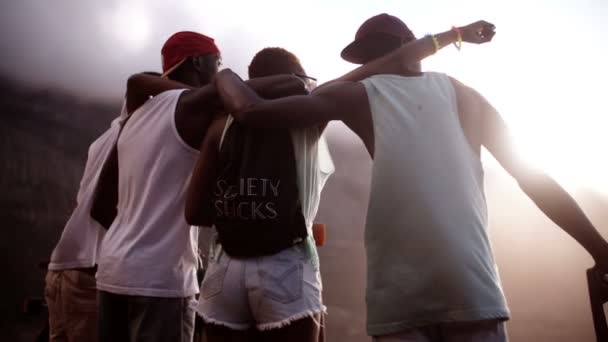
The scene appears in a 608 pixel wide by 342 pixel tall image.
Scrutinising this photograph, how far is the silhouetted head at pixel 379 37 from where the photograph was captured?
165 cm

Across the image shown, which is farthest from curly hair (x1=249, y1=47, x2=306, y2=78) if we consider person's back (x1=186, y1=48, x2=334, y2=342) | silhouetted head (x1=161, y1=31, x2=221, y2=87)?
silhouetted head (x1=161, y1=31, x2=221, y2=87)

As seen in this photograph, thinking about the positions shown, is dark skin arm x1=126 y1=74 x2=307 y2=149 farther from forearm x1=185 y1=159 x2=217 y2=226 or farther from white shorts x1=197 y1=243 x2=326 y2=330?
white shorts x1=197 y1=243 x2=326 y2=330

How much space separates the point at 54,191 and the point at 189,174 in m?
5.65

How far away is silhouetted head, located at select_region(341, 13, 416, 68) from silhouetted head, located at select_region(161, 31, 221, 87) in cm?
67

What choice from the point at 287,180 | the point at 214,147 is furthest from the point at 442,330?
the point at 214,147

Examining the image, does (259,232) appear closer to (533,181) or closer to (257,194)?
(257,194)

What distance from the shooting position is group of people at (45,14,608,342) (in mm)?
1204

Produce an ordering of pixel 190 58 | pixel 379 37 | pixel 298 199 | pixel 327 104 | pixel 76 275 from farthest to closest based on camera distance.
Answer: pixel 76 275 → pixel 190 58 → pixel 379 37 → pixel 298 199 → pixel 327 104

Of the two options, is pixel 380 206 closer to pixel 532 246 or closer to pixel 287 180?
pixel 287 180

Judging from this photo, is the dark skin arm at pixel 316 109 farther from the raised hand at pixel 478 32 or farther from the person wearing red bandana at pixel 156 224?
the raised hand at pixel 478 32

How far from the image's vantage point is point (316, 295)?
1.48 metres

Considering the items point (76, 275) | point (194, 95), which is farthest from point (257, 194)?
point (76, 275)

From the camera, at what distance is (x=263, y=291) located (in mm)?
1431

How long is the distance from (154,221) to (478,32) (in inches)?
47.2
